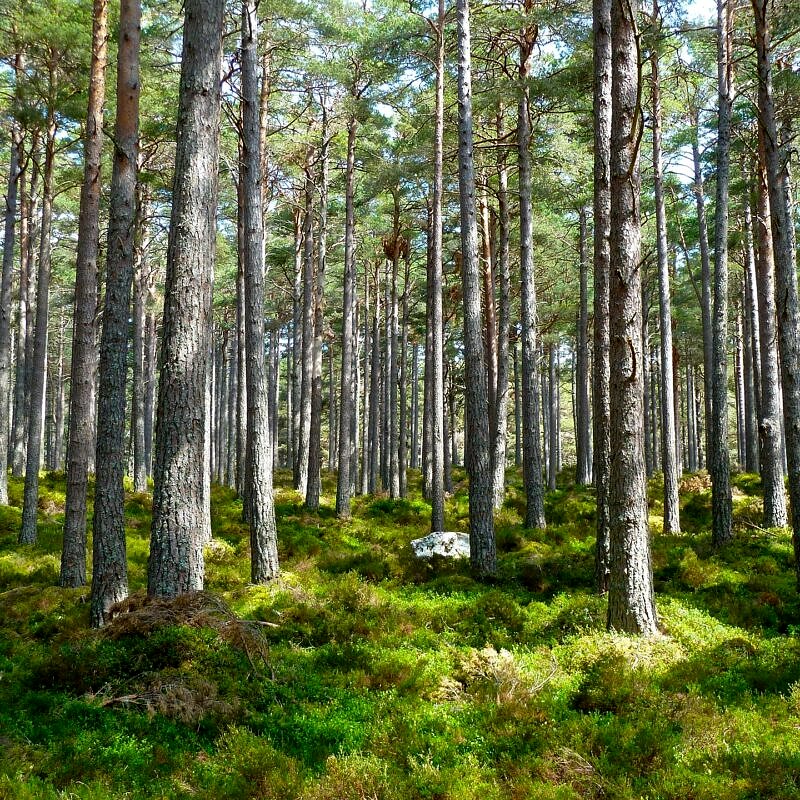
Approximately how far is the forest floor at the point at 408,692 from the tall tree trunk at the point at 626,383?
0.60 metres

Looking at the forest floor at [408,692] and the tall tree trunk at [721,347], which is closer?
the forest floor at [408,692]

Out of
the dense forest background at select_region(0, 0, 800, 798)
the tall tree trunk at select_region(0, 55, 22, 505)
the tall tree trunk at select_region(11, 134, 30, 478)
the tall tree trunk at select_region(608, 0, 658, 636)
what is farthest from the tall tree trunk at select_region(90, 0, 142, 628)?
the tall tree trunk at select_region(11, 134, 30, 478)

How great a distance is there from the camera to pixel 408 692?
582cm

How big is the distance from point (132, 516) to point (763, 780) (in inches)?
565

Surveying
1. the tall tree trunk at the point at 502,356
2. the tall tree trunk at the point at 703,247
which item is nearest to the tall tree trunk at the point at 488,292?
the tall tree trunk at the point at 502,356

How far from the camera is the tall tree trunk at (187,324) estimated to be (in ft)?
20.6

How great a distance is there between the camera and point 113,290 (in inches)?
325

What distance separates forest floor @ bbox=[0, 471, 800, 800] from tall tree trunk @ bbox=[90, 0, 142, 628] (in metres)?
0.74

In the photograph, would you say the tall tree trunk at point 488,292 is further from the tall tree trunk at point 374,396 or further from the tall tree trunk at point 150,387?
the tall tree trunk at point 150,387

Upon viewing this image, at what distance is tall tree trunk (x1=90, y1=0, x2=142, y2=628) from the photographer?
7.94 meters

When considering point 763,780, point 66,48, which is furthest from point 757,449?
point 66,48

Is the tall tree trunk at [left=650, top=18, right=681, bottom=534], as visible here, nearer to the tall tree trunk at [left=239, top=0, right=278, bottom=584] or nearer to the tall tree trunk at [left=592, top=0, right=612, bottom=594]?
the tall tree trunk at [left=592, top=0, right=612, bottom=594]

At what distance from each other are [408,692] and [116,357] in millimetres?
5723

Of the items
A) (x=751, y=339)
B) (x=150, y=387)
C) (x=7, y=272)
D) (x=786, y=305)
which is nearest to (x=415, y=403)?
(x=150, y=387)
